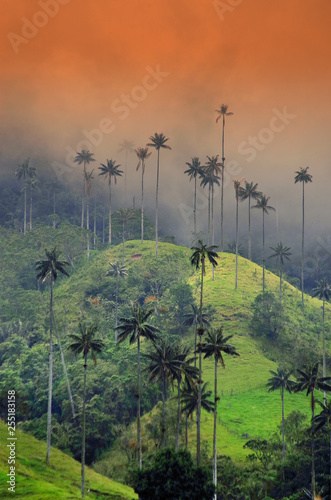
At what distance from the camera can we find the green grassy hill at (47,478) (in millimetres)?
47500

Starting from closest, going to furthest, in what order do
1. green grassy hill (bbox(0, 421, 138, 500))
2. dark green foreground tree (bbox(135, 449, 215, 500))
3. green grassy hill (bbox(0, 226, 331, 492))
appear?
dark green foreground tree (bbox(135, 449, 215, 500)) → green grassy hill (bbox(0, 421, 138, 500)) → green grassy hill (bbox(0, 226, 331, 492))

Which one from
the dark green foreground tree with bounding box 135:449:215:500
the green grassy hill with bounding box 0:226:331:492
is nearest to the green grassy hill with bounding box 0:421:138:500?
the green grassy hill with bounding box 0:226:331:492

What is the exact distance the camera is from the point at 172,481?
41281 millimetres

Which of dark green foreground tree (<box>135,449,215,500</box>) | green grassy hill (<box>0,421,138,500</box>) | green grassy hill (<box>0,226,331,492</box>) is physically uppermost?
green grassy hill (<box>0,226,331,492</box>)

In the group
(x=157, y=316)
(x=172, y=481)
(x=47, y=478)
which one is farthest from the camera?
(x=157, y=316)

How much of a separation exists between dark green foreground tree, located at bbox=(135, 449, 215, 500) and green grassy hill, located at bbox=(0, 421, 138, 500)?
10.8 meters

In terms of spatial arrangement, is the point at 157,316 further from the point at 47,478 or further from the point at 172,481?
the point at 172,481

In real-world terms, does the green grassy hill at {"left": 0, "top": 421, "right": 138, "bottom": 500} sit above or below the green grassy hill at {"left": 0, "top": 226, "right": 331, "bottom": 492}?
below

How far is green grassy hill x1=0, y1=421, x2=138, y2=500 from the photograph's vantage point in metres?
47.5

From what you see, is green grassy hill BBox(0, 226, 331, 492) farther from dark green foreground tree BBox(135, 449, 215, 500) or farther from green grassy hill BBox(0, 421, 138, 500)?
dark green foreground tree BBox(135, 449, 215, 500)

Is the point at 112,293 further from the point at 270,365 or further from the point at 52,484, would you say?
the point at 52,484

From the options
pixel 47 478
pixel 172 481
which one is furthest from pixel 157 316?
pixel 172 481

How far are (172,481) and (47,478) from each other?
78.2 ft

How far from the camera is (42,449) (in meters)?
68.4
